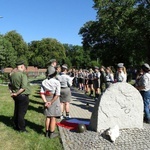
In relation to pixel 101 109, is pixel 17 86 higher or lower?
higher

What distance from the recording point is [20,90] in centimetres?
823

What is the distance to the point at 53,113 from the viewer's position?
26.1 ft

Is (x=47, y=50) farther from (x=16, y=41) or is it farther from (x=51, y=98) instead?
(x=51, y=98)

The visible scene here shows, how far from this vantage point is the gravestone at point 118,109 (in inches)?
336

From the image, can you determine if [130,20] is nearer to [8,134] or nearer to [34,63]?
[8,134]

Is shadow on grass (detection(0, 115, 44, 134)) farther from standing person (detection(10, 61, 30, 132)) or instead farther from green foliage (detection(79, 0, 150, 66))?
green foliage (detection(79, 0, 150, 66))

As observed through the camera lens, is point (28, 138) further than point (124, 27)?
No

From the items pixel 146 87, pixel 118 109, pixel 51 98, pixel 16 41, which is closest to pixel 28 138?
pixel 51 98

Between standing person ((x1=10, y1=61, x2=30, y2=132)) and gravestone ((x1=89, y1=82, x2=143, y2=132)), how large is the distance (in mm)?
1979

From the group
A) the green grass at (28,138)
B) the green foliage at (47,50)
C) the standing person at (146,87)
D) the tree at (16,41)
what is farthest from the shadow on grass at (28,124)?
the green foliage at (47,50)

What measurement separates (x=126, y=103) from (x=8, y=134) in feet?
11.2

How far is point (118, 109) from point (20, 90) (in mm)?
2797

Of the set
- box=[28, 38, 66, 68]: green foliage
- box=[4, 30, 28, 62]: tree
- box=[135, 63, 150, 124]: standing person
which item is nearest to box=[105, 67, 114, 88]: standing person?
box=[135, 63, 150, 124]: standing person

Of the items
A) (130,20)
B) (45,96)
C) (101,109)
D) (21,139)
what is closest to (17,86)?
(45,96)
